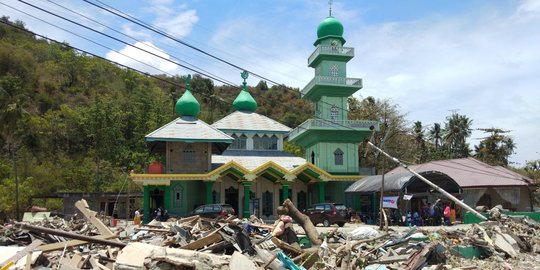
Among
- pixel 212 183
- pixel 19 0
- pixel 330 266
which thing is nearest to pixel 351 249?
pixel 330 266

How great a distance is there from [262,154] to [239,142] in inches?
91.7

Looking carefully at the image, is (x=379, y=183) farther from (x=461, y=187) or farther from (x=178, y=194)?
(x=178, y=194)

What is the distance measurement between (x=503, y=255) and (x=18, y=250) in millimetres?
14828

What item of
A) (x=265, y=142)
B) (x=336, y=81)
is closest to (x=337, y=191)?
(x=265, y=142)

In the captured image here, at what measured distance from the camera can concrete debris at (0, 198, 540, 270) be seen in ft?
35.1

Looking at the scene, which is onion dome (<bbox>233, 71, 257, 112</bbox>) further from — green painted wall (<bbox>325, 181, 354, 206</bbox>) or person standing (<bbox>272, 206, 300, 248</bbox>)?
person standing (<bbox>272, 206, 300, 248</bbox>)

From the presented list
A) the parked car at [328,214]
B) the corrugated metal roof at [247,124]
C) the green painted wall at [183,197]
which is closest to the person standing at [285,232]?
the parked car at [328,214]

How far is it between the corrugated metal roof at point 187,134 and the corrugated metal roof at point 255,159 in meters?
2.65

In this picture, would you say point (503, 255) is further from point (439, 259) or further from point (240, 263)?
point (240, 263)

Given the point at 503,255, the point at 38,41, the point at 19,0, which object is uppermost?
the point at 38,41

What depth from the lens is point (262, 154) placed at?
4150 centimetres

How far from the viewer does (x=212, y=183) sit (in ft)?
117

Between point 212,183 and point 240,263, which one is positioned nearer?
point 240,263

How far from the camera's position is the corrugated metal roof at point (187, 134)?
3506cm
